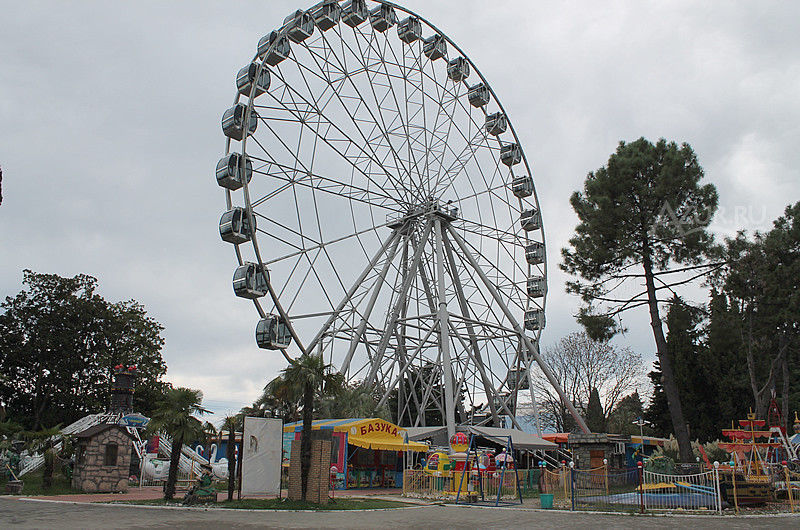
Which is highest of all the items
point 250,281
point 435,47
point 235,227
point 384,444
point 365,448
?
point 435,47

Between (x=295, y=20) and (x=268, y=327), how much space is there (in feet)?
40.0

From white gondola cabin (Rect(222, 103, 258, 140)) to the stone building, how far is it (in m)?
10.8

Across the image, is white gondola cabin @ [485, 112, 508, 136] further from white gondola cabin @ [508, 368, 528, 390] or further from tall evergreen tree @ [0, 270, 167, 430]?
tall evergreen tree @ [0, 270, 167, 430]

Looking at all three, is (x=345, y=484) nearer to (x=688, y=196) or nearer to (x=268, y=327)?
(x=268, y=327)

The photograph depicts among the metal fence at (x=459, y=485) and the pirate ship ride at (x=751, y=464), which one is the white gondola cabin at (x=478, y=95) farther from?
the metal fence at (x=459, y=485)

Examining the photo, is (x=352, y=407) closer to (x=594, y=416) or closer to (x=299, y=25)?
(x=299, y=25)

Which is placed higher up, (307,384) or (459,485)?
(307,384)

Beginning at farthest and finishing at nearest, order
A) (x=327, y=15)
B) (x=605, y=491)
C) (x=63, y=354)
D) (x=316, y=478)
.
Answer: (x=63, y=354), (x=327, y=15), (x=605, y=491), (x=316, y=478)

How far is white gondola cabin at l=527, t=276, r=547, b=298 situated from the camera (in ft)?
114

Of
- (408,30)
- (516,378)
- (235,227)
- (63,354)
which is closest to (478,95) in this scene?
(408,30)

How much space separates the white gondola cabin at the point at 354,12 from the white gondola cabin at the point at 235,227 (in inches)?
416

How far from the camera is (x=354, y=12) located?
28078mm

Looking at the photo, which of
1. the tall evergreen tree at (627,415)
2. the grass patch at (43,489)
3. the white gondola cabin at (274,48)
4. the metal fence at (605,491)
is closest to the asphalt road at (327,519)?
the metal fence at (605,491)

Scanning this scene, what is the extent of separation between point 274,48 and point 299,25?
185cm
